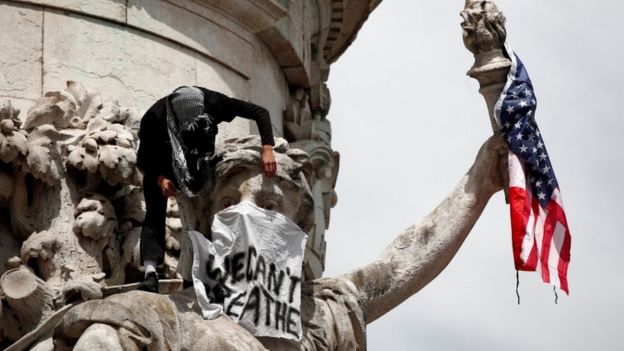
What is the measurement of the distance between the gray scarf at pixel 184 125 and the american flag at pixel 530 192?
268 centimetres

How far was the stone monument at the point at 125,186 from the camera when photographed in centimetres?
2048

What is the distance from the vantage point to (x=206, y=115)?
2116cm

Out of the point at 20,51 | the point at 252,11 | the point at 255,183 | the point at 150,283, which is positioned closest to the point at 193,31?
the point at 252,11

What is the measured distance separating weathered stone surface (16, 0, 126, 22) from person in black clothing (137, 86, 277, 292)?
1.85 meters

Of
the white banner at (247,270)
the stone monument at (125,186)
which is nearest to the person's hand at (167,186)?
the stone monument at (125,186)

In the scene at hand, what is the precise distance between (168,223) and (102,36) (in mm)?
1850

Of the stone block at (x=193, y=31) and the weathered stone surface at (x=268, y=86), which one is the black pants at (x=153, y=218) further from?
the weathered stone surface at (x=268, y=86)

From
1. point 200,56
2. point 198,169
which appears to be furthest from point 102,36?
point 198,169

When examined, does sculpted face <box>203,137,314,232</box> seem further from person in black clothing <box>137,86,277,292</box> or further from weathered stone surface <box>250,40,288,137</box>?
weathered stone surface <box>250,40,288,137</box>

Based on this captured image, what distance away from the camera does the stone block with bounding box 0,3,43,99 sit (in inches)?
878

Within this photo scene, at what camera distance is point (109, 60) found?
22.9m

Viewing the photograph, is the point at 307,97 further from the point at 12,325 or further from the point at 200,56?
the point at 12,325

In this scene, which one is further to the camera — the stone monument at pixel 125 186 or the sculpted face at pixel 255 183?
the sculpted face at pixel 255 183

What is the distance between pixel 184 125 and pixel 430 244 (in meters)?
2.43
